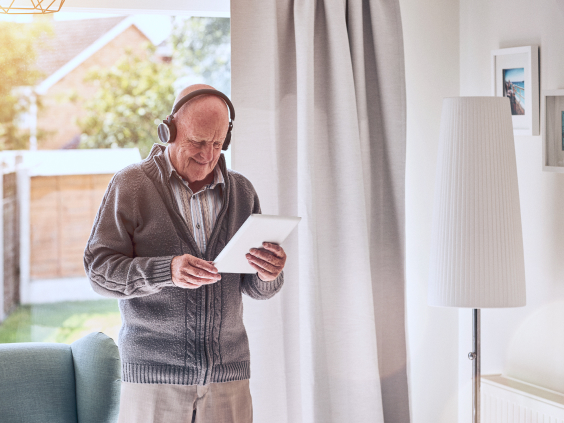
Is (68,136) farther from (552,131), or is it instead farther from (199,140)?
(552,131)

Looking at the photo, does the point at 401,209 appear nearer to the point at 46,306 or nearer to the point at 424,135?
the point at 424,135

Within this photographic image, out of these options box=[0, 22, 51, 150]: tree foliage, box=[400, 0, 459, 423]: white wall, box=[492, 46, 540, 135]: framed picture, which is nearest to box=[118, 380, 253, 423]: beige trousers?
box=[0, 22, 51, 150]: tree foliage

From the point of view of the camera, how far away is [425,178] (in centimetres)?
251

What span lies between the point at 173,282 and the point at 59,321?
3.30ft

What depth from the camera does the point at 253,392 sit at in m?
2.14

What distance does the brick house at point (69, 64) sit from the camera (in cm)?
209

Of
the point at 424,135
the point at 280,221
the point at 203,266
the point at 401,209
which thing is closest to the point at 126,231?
the point at 203,266

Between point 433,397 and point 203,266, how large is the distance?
162 centimetres

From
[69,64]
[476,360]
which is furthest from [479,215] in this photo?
[69,64]

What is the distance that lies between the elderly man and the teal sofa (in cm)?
17

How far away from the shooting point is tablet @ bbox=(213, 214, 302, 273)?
132 centimetres

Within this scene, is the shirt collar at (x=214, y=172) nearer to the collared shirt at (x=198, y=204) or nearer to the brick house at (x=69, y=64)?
the collared shirt at (x=198, y=204)

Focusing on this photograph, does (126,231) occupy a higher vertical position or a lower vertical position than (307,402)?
higher

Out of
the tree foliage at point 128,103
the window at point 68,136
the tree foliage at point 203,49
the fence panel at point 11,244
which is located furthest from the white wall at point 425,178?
the fence panel at point 11,244
